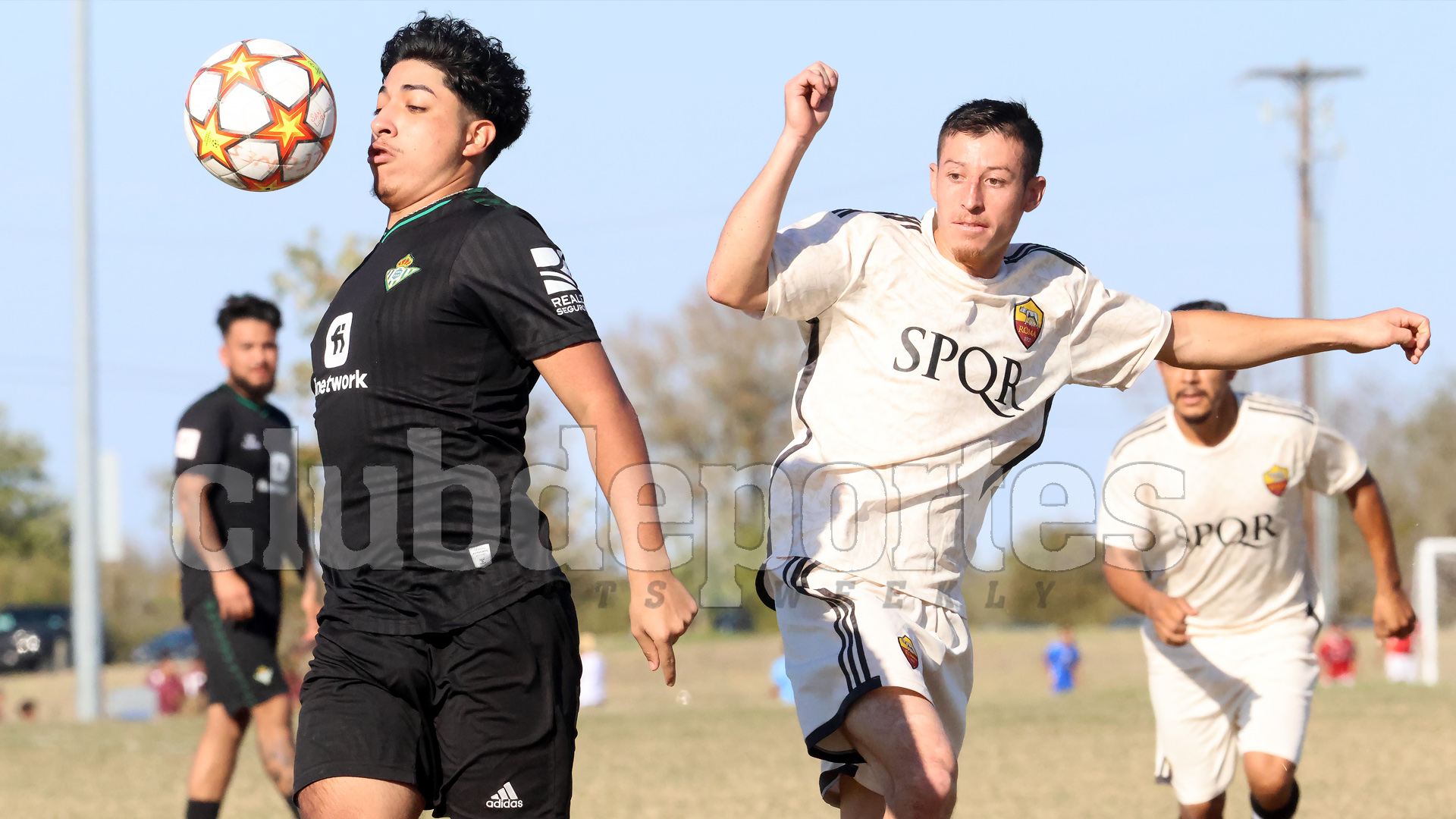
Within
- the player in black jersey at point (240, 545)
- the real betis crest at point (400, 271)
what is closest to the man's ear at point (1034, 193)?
the real betis crest at point (400, 271)

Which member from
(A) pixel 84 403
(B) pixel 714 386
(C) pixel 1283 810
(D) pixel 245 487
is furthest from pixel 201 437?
(B) pixel 714 386

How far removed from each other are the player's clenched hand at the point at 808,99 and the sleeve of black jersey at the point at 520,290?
0.90 metres

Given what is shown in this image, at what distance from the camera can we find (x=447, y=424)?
Answer: 368 cm

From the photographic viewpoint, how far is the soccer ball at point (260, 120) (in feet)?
15.0

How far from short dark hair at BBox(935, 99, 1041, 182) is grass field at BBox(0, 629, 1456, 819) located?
5.02 metres

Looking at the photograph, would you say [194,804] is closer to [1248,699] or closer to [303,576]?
[303,576]

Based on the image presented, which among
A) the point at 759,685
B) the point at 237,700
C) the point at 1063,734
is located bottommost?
the point at 759,685

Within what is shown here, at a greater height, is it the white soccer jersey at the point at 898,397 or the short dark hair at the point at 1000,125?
the short dark hair at the point at 1000,125

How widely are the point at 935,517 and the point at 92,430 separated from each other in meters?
20.5

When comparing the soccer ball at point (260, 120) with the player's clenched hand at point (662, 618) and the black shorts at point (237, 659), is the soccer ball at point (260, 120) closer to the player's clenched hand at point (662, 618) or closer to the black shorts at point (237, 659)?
the player's clenched hand at point (662, 618)

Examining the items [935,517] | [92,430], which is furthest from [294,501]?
[92,430]

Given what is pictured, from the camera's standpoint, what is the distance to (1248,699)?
7051mm

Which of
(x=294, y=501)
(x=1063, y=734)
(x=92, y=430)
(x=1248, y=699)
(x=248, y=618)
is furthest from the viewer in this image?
(x=92, y=430)

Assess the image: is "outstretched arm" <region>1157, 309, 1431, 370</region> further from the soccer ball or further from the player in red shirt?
the player in red shirt
